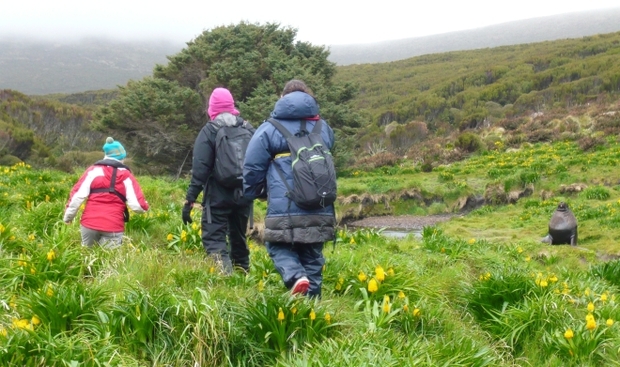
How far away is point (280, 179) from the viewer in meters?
4.04

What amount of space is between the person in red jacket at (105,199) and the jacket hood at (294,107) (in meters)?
2.11

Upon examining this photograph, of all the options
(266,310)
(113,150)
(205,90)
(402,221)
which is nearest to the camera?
(266,310)

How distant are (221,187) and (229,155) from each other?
0.39 meters

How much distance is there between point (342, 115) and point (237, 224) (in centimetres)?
1656

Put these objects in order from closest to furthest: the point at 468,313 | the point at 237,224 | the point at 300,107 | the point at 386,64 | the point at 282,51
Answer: the point at 300,107, the point at 468,313, the point at 237,224, the point at 282,51, the point at 386,64

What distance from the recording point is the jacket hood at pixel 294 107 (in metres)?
4.11

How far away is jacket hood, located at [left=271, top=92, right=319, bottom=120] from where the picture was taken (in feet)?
13.5

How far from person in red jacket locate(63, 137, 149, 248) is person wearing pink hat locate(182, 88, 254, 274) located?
70 centimetres

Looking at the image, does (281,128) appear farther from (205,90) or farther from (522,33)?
(522,33)

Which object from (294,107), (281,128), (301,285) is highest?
(294,107)

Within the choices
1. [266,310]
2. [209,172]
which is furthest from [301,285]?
[209,172]

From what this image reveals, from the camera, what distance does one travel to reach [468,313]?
15.0ft

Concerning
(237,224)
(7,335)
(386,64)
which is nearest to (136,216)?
(237,224)

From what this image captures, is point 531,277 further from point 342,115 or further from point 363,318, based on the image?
point 342,115
